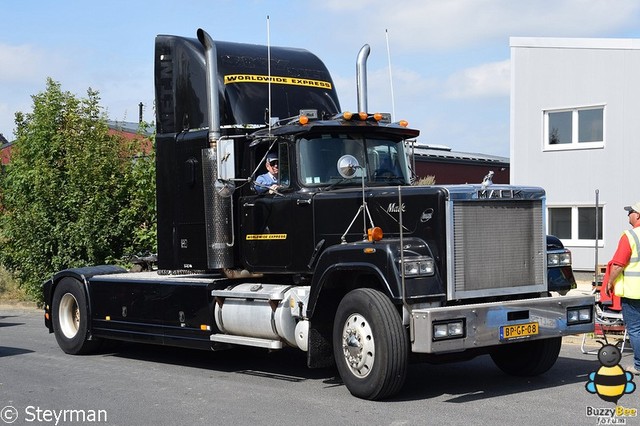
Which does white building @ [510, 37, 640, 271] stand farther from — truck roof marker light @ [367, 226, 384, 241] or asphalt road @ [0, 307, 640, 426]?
truck roof marker light @ [367, 226, 384, 241]

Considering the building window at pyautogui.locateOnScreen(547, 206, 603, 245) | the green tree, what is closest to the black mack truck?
the green tree

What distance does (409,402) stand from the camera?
8820 mm

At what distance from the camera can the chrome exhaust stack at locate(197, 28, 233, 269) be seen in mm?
11016

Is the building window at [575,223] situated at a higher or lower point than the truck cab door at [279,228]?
lower

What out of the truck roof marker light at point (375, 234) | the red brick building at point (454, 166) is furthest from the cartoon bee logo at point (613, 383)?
the red brick building at point (454, 166)

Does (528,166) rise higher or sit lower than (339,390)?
higher

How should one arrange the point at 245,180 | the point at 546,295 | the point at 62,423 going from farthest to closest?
the point at 245,180 < the point at 546,295 < the point at 62,423

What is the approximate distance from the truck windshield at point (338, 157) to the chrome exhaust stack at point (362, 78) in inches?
A: 82.4

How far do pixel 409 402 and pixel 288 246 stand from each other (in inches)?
95.9

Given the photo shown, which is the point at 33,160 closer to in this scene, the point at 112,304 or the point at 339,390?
the point at 112,304

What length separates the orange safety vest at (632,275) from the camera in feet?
31.8

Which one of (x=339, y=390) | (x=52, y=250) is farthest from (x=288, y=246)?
(x=52, y=250)

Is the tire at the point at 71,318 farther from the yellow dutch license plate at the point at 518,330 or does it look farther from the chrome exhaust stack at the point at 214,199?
the yellow dutch license plate at the point at 518,330

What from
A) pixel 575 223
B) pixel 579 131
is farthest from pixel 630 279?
pixel 579 131
